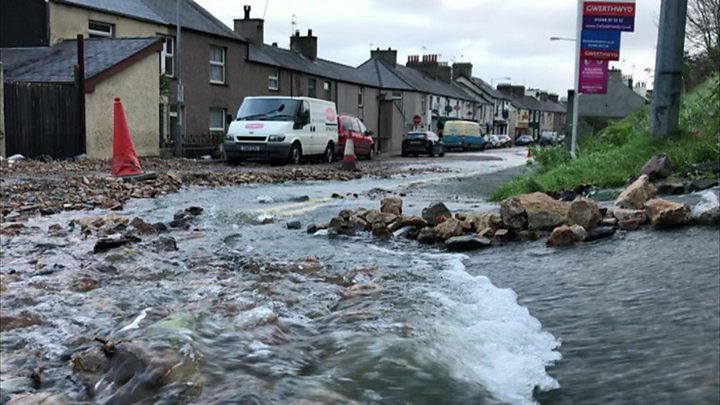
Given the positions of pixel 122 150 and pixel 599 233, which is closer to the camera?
pixel 599 233

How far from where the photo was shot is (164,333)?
124 inches

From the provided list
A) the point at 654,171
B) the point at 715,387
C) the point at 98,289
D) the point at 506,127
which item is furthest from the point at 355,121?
the point at 506,127

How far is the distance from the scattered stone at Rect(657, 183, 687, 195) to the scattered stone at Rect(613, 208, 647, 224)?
109cm

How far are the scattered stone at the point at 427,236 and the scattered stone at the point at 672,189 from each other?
2.31m

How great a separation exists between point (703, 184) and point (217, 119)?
1038 inches

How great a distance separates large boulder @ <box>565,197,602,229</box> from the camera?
17.4 feet

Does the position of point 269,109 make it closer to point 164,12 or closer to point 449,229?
point 164,12

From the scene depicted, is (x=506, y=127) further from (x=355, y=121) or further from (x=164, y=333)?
(x=164, y=333)

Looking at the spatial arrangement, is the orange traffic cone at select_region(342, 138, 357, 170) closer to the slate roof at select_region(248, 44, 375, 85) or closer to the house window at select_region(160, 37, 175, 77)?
the house window at select_region(160, 37, 175, 77)

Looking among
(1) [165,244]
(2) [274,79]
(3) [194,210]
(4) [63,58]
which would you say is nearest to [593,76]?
(3) [194,210]

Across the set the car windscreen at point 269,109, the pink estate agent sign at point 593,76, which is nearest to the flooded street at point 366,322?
the pink estate agent sign at point 593,76

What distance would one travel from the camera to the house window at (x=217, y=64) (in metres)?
29.9

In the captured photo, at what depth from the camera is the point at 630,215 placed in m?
5.31

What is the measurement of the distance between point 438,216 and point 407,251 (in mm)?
1125
